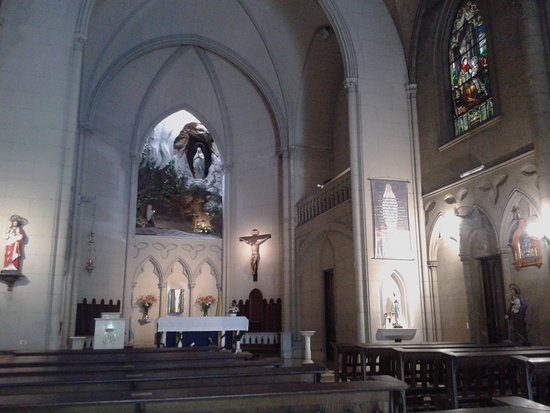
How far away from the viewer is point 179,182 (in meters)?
19.9

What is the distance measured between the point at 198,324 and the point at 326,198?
5.10 meters

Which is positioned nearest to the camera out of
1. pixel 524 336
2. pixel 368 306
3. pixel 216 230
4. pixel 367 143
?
pixel 524 336

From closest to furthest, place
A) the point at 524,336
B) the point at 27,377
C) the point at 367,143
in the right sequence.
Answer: the point at 27,377
the point at 524,336
the point at 367,143

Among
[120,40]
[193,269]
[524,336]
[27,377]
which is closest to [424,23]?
[524,336]

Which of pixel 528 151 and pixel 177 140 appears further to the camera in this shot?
pixel 177 140

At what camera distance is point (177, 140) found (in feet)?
67.0

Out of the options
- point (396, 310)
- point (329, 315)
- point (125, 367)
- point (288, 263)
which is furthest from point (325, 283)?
point (125, 367)

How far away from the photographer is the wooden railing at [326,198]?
1353cm

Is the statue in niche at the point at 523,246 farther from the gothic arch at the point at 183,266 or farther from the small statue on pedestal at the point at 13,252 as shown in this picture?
the gothic arch at the point at 183,266

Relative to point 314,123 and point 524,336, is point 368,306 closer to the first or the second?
point 524,336

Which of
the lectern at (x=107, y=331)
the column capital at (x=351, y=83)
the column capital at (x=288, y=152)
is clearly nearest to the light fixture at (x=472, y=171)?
the column capital at (x=351, y=83)

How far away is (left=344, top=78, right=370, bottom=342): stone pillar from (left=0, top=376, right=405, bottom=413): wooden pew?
8206mm

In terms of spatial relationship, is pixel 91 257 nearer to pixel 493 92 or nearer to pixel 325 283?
pixel 325 283

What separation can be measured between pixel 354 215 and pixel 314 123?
255 inches
